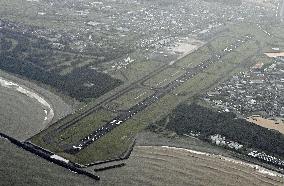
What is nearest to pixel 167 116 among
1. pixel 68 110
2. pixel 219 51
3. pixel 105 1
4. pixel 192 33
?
pixel 68 110

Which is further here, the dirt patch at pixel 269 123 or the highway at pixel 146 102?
the dirt patch at pixel 269 123

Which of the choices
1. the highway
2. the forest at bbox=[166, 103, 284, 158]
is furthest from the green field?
the forest at bbox=[166, 103, 284, 158]

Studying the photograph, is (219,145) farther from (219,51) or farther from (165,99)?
(219,51)

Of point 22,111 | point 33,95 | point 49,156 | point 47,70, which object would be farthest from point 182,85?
point 49,156

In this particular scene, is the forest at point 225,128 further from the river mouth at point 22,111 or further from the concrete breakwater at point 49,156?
the river mouth at point 22,111

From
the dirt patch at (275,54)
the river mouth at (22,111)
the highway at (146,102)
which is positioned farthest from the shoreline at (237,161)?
the dirt patch at (275,54)

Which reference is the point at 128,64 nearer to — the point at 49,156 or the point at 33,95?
the point at 33,95
